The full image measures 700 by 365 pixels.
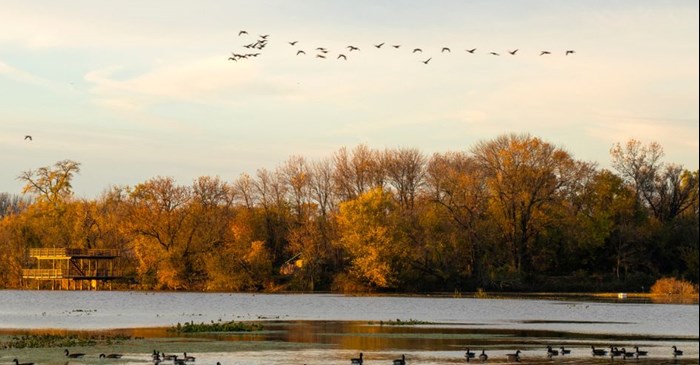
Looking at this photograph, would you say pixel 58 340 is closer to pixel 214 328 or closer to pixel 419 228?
pixel 214 328

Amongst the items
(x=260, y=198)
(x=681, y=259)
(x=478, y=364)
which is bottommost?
(x=478, y=364)

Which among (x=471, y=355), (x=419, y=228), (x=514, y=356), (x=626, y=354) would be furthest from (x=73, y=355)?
(x=419, y=228)

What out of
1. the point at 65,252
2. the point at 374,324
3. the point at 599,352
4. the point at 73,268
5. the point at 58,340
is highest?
the point at 65,252

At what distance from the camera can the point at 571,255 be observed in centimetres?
11738

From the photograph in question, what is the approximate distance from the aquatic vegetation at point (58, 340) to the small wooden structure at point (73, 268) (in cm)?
7871

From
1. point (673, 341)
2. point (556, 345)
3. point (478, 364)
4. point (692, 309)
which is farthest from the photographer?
point (692, 309)

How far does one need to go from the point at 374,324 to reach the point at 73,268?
79.8m

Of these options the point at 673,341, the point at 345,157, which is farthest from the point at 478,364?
the point at 345,157

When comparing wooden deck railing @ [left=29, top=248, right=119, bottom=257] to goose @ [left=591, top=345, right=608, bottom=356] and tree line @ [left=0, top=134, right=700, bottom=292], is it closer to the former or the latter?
tree line @ [left=0, top=134, right=700, bottom=292]

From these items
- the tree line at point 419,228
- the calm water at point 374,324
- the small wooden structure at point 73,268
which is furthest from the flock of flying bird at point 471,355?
the small wooden structure at point 73,268

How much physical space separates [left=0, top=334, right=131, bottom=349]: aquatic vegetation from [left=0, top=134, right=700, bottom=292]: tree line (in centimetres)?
6264

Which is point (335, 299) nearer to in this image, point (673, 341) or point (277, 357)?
point (673, 341)

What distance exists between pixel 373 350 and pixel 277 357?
5288 millimetres

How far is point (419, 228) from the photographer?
11388 cm
